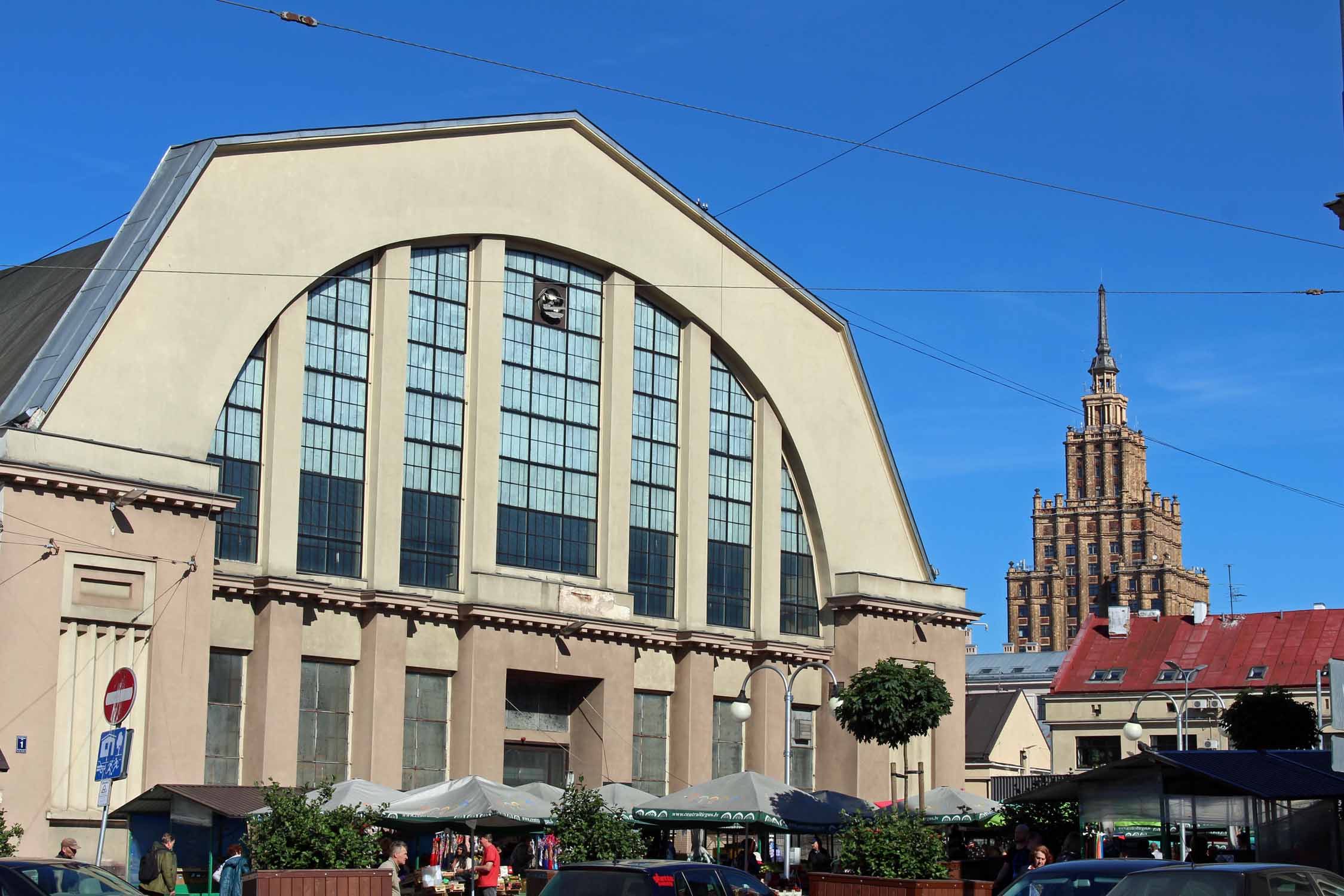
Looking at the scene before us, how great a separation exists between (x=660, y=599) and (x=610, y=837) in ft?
55.2

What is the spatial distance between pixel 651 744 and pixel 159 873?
19.9 metres

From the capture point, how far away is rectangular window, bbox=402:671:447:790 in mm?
38500

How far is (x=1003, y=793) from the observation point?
69.4 meters

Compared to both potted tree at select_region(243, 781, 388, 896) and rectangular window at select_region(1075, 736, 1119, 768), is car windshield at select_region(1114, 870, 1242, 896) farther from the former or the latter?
rectangular window at select_region(1075, 736, 1119, 768)

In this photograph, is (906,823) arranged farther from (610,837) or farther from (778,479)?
(778,479)

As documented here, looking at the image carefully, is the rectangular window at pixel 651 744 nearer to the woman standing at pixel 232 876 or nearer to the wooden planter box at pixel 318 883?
the woman standing at pixel 232 876

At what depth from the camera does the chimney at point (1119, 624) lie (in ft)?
264

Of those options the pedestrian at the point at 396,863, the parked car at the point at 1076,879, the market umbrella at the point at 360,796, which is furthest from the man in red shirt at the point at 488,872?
the parked car at the point at 1076,879

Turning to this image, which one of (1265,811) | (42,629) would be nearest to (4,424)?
(42,629)

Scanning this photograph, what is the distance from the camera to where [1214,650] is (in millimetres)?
77125

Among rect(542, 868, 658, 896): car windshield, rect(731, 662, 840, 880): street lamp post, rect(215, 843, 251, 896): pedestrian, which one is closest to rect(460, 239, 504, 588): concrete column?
rect(731, 662, 840, 880): street lamp post

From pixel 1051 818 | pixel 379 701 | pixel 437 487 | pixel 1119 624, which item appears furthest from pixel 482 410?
pixel 1119 624

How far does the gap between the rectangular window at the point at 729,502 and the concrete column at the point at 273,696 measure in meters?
12.1

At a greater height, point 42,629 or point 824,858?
point 42,629
